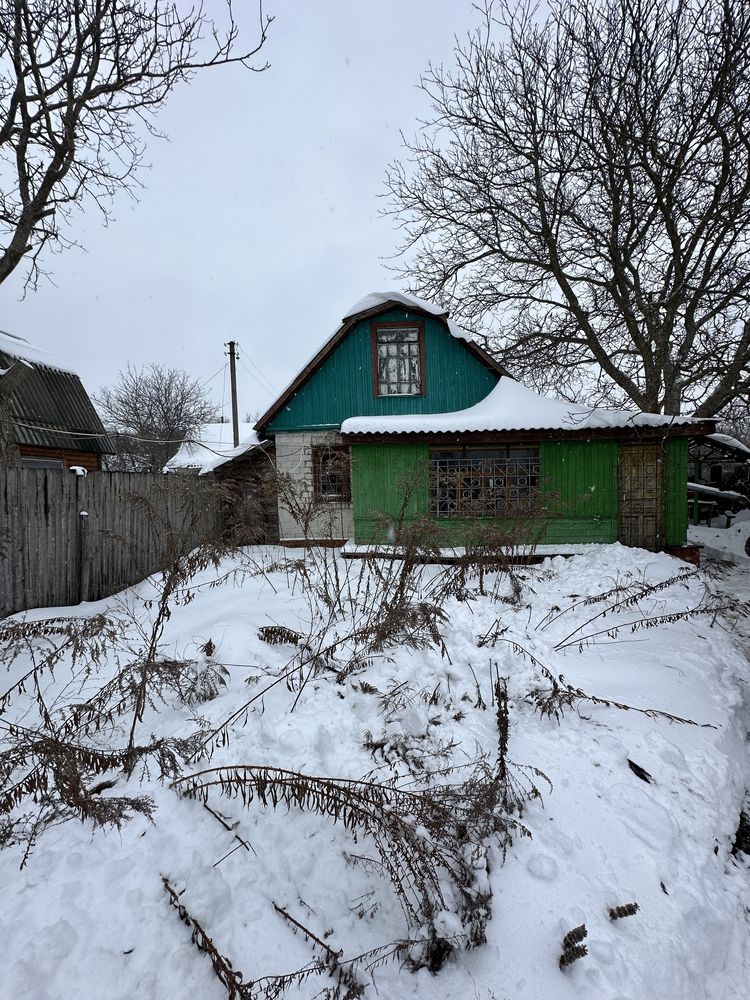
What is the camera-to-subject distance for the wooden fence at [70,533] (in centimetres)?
523

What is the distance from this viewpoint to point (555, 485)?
10.0m

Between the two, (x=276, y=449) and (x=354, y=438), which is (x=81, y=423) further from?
(x=354, y=438)

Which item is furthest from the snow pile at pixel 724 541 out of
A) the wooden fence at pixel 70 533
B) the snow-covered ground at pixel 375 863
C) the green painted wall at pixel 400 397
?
the wooden fence at pixel 70 533

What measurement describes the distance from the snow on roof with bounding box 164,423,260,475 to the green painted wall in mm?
2465

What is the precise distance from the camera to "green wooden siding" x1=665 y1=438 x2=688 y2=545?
9.70m

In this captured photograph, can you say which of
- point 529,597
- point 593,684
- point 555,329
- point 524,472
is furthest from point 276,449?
point 593,684

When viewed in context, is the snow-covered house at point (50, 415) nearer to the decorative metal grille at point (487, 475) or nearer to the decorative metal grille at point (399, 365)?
the decorative metal grille at point (399, 365)

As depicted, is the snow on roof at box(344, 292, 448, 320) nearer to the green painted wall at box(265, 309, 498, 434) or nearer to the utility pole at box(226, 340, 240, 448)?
the green painted wall at box(265, 309, 498, 434)

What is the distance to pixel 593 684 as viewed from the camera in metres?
3.56

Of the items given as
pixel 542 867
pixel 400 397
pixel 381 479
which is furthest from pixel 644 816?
pixel 400 397

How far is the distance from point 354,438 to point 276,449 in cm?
289

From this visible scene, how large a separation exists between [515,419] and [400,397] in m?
→ 2.97

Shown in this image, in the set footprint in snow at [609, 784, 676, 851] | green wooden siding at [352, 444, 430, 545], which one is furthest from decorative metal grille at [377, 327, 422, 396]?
footprint in snow at [609, 784, 676, 851]

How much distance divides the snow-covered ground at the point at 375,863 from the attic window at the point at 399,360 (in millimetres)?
8550
